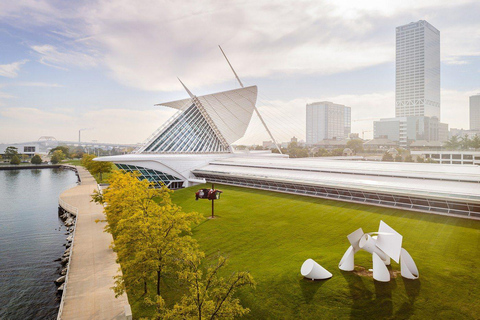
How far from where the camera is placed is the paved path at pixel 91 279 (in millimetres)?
12461

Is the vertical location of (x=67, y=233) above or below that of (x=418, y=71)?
below

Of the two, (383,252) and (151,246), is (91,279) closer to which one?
(151,246)

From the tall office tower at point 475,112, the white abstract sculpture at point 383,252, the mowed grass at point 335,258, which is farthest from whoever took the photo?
the tall office tower at point 475,112

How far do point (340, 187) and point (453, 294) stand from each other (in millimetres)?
16240

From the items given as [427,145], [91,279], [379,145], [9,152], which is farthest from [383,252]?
[9,152]

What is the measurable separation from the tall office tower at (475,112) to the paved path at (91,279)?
213m

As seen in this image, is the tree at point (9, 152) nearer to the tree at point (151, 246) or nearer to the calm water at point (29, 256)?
the calm water at point (29, 256)

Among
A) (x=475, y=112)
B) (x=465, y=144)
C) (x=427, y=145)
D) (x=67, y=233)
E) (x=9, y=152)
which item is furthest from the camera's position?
(x=475, y=112)

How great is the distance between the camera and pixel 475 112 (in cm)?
17262

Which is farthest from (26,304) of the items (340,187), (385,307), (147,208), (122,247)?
(340,187)

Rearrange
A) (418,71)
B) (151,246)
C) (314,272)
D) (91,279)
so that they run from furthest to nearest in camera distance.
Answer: (418,71) < (91,279) < (314,272) < (151,246)

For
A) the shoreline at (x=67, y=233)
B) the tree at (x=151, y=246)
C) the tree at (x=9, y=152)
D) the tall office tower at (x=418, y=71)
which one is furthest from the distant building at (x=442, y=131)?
the tree at (x=9, y=152)

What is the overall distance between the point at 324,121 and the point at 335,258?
571 feet

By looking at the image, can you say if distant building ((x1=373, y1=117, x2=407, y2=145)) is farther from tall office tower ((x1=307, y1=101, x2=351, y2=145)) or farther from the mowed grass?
the mowed grass
